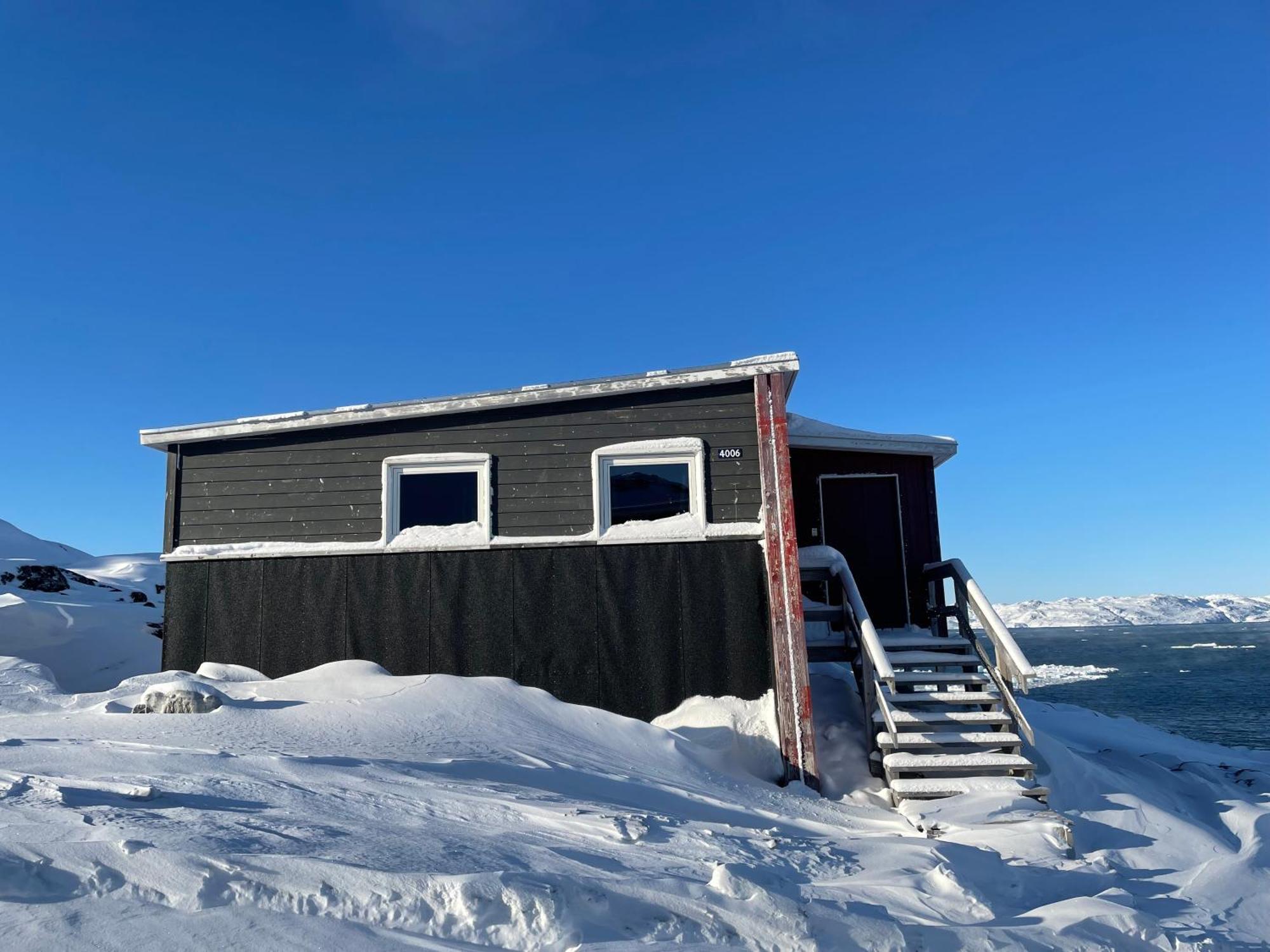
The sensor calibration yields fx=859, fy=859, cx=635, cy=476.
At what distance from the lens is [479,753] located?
22.5 ft

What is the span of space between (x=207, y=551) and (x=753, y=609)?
6.63 meters

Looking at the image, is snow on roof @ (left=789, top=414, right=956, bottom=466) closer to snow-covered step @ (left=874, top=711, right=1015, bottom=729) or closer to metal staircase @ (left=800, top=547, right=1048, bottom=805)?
metal staircase @ (left=800, top=547, right=1048, bottom=805)

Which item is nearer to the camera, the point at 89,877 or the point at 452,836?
the point at 89,877

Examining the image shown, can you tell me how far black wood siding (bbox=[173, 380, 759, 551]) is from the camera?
386 inches

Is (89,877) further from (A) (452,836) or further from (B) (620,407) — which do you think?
(B) (620,407)

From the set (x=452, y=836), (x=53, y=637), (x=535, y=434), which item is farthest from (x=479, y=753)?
(x=53, y=637)

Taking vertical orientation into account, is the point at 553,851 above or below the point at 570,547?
below

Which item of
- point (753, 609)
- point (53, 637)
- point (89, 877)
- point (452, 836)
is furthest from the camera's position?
point (53, 637)

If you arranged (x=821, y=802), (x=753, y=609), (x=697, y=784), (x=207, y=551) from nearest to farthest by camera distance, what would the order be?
1. (x=697, y=784)
2. (x=821, y=802)
3. (x=753, y=609)
4. (x=207, y=551)

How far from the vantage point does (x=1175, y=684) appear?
45281 mm

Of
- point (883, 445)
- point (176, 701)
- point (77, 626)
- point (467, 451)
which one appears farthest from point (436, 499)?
point (77, 626)

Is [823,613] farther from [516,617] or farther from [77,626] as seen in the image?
[77,626]

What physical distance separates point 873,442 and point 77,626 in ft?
56.2

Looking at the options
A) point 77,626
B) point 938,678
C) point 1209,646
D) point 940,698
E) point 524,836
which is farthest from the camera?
point 1209,646
